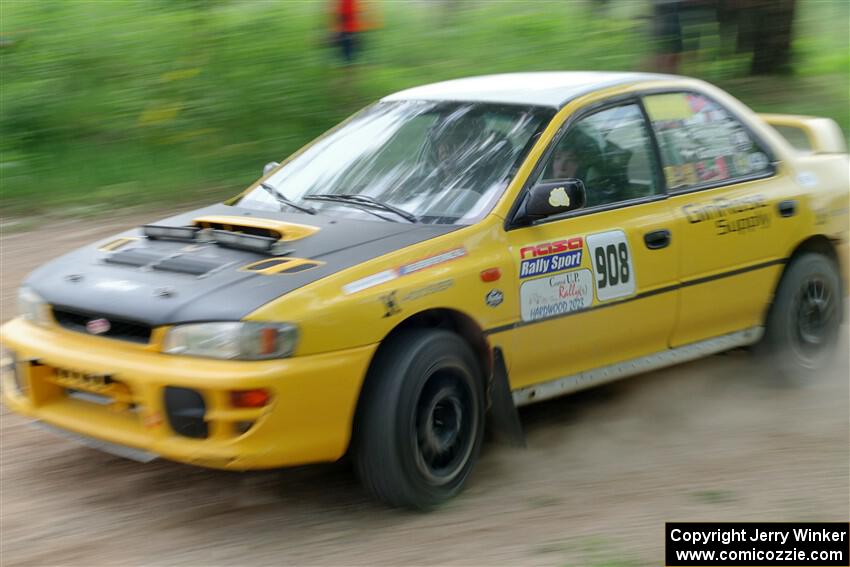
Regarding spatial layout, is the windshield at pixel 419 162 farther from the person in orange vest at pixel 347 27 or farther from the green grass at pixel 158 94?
the person in orange vest at pixel 347 27

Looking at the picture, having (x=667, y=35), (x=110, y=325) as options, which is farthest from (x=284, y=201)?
(x=667, y=35)

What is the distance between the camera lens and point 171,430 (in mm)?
4184

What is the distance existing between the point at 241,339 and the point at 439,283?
34.0 inches

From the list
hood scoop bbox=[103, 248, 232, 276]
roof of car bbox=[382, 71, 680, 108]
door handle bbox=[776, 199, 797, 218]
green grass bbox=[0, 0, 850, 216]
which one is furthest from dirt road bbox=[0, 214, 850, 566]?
green grass bbox=[0, 0, 850, 216]

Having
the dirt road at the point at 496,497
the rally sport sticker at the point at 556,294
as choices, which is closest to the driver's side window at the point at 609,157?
the rally sport sticker at the point at 556,294

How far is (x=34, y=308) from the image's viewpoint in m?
4.74

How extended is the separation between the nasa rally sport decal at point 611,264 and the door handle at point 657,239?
14cm

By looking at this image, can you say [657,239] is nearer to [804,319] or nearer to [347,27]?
[804,319]

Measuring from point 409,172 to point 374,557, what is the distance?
1.85 meters

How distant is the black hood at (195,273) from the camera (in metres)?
4.21


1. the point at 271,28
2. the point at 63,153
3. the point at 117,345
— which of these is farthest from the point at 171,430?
the point at 271,28

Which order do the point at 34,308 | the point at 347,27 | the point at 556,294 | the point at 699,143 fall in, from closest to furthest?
the point at 34,308, the point at 556,294, the point at 699,143, the point at 347,27

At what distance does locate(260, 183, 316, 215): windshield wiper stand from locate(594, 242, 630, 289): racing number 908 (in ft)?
4.19

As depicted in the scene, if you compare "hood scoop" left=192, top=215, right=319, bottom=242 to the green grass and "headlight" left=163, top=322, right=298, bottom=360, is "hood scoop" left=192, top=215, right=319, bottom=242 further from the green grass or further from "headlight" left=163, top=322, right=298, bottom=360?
the green grass
